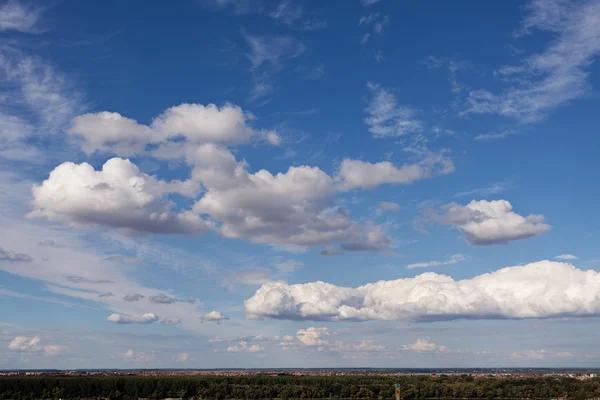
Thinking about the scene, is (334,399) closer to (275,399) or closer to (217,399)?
(275,399)

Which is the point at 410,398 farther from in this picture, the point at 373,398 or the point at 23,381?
the point at 23,381

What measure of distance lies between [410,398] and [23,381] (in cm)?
11686

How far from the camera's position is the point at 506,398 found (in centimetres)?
19950

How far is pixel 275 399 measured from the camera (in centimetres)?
19975

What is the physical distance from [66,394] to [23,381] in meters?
14.6

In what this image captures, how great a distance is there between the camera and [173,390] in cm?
19975

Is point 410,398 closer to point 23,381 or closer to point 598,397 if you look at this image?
point 598,397

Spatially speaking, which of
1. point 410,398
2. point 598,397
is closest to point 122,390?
point 410,398

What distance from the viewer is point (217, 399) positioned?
19912 cm

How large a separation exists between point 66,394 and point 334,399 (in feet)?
261

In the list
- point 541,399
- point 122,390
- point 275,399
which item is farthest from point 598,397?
point 122,390

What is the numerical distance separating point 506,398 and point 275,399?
231ft

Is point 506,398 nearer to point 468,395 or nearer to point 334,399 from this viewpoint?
point 468,395

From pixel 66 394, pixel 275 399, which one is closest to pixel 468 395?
pixel 275 399
